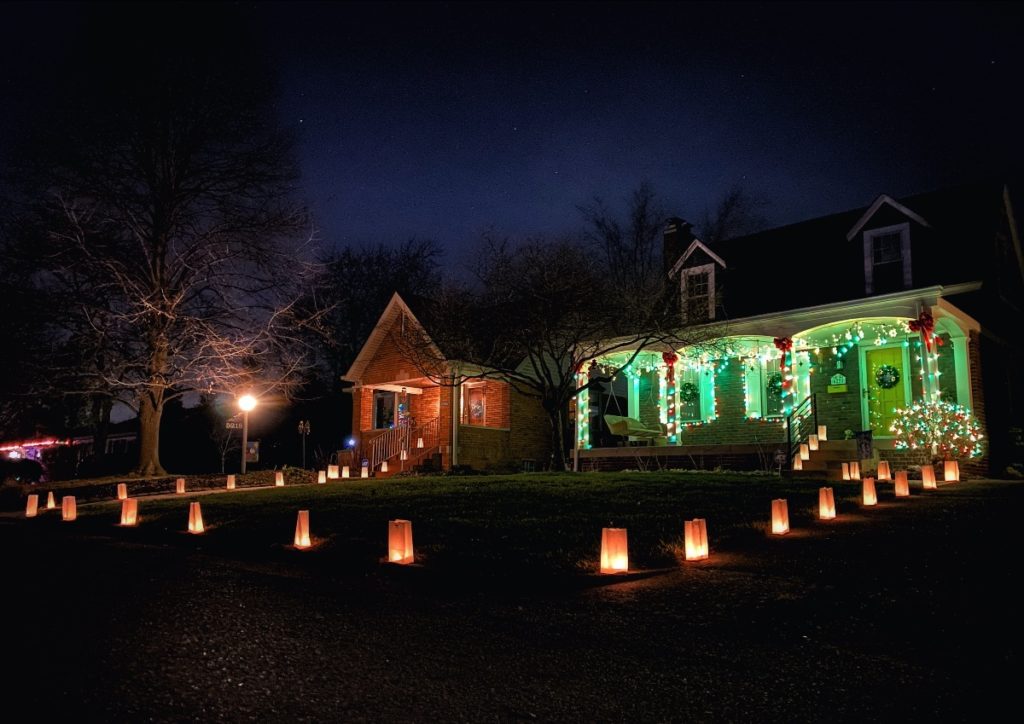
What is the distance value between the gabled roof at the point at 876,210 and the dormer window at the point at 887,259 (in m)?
0.24

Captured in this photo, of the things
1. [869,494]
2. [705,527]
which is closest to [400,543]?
[705,527]

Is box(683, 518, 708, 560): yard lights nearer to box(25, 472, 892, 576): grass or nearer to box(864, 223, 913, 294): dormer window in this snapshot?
box(25, 472, 892, 576): grass

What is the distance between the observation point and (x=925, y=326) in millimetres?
15750

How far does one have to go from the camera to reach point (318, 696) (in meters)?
4.14

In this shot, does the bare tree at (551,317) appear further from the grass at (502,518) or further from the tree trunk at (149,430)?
the tree trunk at (149,430)

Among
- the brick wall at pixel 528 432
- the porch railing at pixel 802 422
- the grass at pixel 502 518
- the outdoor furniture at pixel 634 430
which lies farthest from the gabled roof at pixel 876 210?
the brick wall at pixel 528 432

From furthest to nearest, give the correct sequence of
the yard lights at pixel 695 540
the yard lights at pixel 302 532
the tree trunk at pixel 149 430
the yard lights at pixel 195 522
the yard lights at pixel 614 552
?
the tree trunk at pixel 149 430 < the yard lights at pixel 195 522 < the yard lights at pixel 302 532 < the yard lights at pixel 695 540 < the yard lights at pixel 614 552

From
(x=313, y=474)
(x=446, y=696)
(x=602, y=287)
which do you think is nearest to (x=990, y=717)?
(x=446, y=696)

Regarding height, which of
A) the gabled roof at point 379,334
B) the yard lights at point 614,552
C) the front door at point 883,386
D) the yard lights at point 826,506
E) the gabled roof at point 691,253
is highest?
the gabled roof at point 691,253

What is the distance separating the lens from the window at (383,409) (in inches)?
1099

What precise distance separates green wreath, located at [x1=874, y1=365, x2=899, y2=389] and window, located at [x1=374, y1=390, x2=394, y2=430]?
53.6 ft

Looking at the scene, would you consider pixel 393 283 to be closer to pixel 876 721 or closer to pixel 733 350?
pixel 733 350

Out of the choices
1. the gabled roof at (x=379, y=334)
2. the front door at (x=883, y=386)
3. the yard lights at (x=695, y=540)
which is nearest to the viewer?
the yard lights at (x=695, y=540)

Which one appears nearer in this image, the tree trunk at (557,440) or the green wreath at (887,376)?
the green wreath at (887,376)
